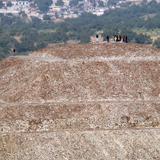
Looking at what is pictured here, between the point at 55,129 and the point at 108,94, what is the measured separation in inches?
398

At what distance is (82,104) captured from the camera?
71.1 meters

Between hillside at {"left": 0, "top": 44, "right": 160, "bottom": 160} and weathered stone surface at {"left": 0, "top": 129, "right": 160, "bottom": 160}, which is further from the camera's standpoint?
hillside at {"left": 0, "top": 44, "right": 160, "bottom": 160}

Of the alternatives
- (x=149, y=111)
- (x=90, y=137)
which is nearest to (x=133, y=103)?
(x=149, y=111)

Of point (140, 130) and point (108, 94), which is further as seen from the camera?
point (108, 94)

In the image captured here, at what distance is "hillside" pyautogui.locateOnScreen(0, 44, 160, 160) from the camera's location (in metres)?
63.4

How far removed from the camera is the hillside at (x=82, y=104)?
63.4 m

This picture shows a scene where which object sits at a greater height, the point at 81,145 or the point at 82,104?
the point at 82,104

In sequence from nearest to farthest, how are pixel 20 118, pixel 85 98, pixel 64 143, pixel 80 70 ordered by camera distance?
pixel 64 143, pixel 20 118, pixel 85 98, pixel 80 70

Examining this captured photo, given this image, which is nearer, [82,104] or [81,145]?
[81,145]

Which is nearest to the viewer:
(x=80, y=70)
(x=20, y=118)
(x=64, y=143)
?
(x=64, y=143)

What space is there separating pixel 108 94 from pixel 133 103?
3.62 metres

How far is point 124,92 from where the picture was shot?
7519 cm

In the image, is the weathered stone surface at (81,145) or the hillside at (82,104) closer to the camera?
the weathered stone surface at (81,145)

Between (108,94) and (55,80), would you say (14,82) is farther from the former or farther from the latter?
(108,94)
